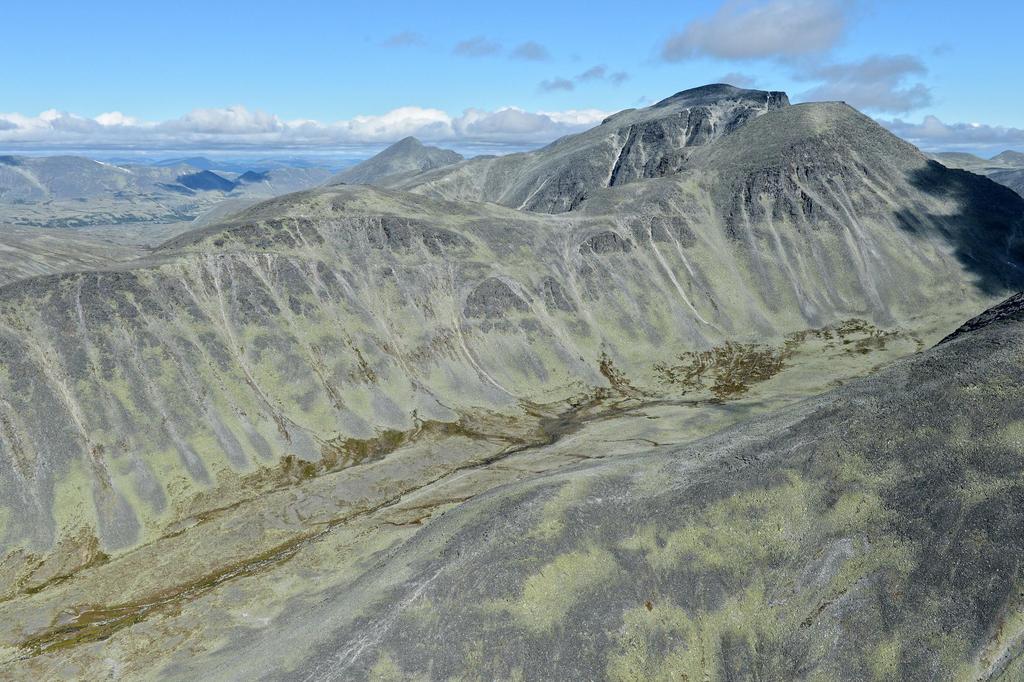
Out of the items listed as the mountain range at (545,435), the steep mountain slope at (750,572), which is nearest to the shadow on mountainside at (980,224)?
the mountain range at (545,435)

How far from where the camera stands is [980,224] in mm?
172750


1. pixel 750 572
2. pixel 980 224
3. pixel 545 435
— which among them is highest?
pixel 980 224

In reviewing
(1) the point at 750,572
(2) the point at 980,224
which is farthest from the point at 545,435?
(2) the point at 980,224

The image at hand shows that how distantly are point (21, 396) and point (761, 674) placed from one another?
339 ft

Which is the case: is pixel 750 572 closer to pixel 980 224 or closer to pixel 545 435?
pixel 545 435

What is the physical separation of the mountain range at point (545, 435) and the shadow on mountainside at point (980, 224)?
111 cm

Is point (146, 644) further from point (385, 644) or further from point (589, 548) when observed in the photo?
point (589, 548)

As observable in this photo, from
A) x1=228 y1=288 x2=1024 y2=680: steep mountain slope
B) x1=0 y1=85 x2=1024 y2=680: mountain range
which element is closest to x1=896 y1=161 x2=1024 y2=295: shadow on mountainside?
x1=0 y1=85 x2=1024 y2=680: mountain range

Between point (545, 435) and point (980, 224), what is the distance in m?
149

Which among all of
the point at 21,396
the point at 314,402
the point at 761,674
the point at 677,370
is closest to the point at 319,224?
the point at 314,402

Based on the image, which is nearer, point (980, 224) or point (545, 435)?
A: point (545, 435)

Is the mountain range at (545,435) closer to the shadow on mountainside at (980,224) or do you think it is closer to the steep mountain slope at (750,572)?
the steep mountain slope at (750,572)

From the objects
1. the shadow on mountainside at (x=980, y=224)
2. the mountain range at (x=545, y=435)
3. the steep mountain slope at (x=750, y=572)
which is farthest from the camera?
the shadow on mountainside at (x=980, y=224)

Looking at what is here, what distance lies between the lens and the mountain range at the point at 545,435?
51000mm
